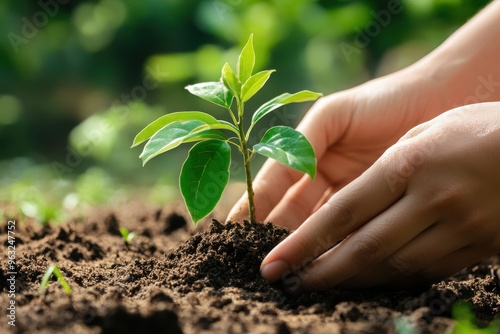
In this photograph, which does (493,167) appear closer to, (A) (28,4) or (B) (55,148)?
(B) (55,148)

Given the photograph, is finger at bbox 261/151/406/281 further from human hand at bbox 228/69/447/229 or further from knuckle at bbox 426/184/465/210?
human hand at bbox 228/69/447/229

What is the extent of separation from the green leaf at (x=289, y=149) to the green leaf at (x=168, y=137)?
0.63 feet

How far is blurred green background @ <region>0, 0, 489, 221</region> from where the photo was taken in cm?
499

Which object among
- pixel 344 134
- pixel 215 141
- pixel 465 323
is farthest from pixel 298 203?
pixel 465 323

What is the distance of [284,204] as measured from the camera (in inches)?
96.5

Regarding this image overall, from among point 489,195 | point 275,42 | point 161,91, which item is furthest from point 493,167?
point 161,91

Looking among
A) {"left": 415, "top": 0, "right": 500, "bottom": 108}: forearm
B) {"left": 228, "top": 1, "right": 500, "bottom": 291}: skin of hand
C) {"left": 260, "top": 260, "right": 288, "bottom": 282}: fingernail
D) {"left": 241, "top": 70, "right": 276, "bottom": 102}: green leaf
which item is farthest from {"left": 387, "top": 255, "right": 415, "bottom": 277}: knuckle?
{"left": 415, "top": 0, "right": 500, "bottom": 108}: forearm

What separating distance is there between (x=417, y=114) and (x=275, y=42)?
3.03m

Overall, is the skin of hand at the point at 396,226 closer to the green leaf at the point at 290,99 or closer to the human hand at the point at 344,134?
the green leaf at the point at 290,99

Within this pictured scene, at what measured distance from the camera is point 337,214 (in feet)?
5.41

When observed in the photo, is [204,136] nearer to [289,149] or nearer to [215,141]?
[215,141]

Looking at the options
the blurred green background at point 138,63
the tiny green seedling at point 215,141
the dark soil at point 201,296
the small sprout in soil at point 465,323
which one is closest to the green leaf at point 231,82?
the tiny green seedling at point 215,141

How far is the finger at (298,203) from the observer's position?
94.9 inches

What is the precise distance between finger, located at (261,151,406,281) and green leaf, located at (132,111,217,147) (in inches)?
15.9
